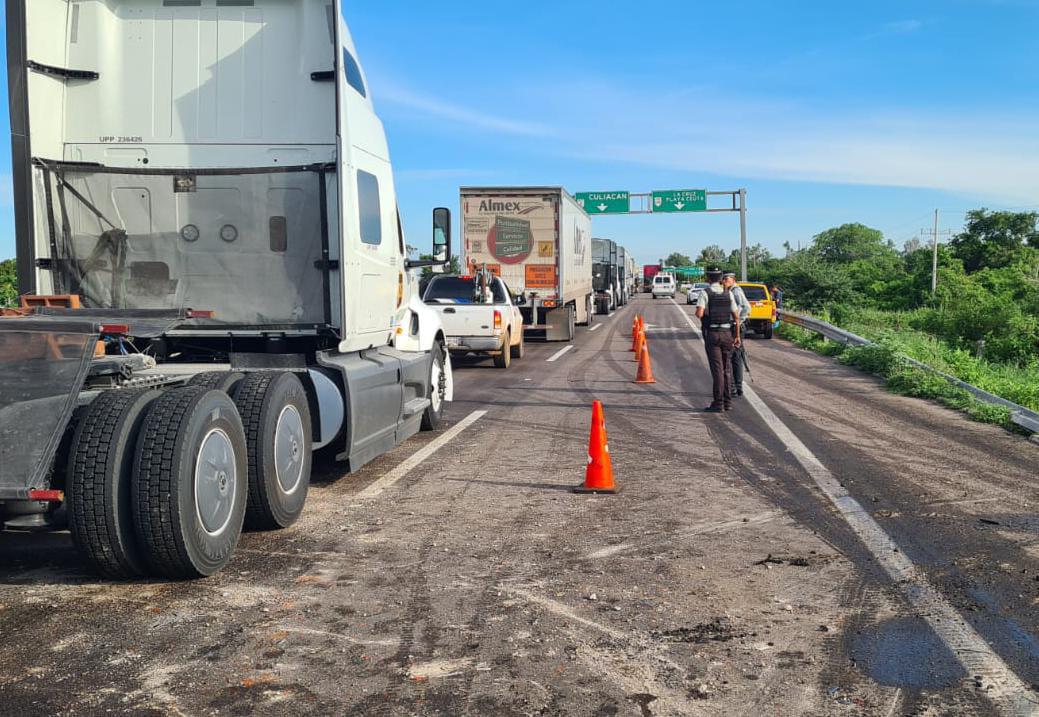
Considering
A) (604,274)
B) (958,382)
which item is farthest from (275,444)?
(604,274)

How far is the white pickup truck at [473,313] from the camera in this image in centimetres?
1784

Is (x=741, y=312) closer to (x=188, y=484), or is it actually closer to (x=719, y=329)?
(x=719, y=329)

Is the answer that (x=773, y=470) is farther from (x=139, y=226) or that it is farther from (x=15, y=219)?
(x=15, y=219)

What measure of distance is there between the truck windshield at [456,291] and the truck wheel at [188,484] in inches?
505

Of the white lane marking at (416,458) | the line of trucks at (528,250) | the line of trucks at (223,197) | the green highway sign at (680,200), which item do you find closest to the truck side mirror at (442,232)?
the line of trucks at (223,197)

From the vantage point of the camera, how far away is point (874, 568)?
5.39m

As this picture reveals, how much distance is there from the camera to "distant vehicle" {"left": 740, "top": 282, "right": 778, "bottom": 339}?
2694 cm

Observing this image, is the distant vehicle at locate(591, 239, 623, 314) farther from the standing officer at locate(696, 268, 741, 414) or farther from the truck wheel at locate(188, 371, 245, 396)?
the truck wheel at locate(188, 371, 245, 396)

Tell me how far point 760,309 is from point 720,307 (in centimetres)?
1493

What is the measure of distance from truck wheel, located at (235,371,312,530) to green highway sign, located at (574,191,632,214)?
50.8m

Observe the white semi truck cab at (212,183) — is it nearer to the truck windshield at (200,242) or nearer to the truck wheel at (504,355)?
the truck windshield at (200,242)

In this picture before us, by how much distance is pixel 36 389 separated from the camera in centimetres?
462

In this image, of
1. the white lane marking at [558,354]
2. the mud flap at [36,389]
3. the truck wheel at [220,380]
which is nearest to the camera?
the mud flap at [36,389]

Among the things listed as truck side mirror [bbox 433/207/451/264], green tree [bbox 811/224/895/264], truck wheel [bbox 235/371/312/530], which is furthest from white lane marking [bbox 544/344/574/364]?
green tree [bbox 811/224/895/264]
